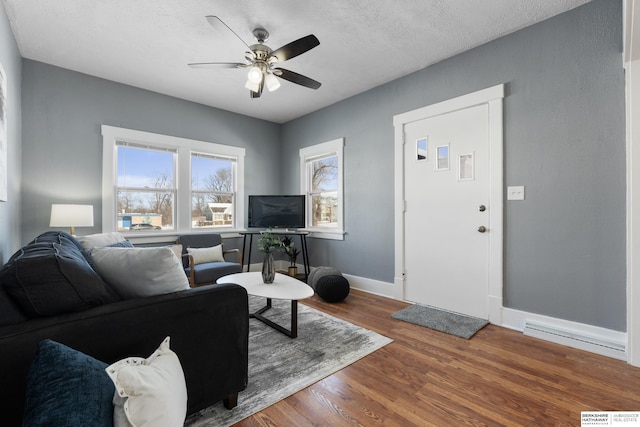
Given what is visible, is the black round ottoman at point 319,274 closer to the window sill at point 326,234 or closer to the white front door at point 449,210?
the window sill at point 326,234

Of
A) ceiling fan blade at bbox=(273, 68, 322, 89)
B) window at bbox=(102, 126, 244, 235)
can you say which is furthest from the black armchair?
ceiling fan blade at bbox=(273, 68, 322, 89)

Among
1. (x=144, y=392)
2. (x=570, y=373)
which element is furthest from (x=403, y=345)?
(x=144, y=392)

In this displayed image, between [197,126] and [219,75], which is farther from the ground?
[219,75]

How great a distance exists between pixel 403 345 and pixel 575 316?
56.4 inches

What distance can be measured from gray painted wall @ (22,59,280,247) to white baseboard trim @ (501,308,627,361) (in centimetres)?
462

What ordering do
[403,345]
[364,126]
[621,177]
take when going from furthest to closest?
[364,126], [403,345], [621,177]

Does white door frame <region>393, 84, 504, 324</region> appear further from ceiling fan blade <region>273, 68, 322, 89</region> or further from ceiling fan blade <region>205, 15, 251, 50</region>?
ceiling fan blade <region>205, 15, 251, 50</region>

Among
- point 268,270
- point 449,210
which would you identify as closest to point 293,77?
point 268,270

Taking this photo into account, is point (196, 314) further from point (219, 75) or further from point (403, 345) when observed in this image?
point (219, 75)

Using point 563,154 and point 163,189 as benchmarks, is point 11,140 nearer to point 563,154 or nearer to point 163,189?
point 163,189

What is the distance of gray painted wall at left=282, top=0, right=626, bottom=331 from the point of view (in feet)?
7.23

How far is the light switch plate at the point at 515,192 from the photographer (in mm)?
2629

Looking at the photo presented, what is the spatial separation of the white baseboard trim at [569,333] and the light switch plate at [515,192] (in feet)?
3.44

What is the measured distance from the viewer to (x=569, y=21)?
238 cm
